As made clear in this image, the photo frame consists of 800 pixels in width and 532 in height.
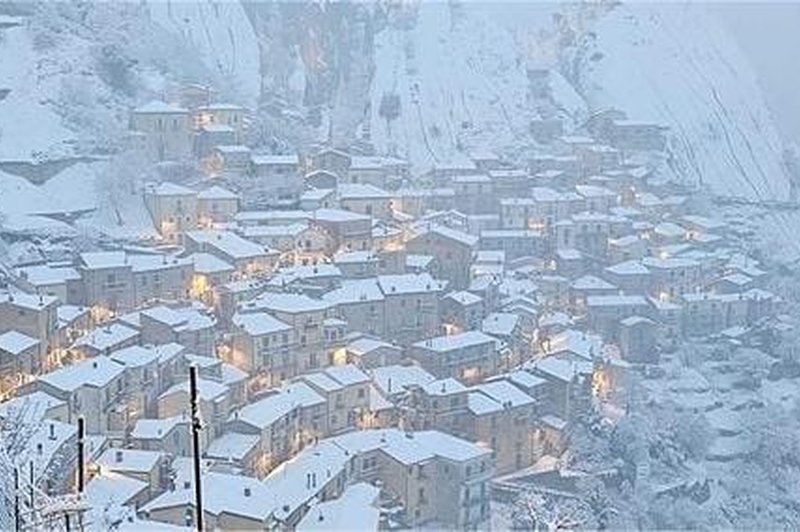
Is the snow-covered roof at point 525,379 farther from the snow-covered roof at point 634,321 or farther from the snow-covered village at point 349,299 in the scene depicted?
the snow-covered roof at point 634,321

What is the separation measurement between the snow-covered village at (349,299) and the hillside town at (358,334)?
0.30 ft

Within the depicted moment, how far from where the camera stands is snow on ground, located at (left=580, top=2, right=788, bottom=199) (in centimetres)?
5934

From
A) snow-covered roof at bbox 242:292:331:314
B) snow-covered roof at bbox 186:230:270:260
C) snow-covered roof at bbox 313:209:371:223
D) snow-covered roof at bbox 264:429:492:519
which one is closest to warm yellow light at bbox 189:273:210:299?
snow-covered roof at bbox 186:230:270:260

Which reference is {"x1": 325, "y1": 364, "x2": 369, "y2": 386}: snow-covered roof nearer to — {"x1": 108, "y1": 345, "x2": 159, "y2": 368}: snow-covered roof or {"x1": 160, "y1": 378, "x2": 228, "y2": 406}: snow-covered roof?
{"x1": 160, "y1": 378, "x2": 228, "y2": 406}: snow-covered roof

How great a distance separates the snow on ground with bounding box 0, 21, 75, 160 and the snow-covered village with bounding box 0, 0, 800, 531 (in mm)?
105

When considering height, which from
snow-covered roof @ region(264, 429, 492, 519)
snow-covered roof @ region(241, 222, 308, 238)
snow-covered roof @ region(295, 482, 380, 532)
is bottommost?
snow-covered roof @ region(295, 482, 380, 532)

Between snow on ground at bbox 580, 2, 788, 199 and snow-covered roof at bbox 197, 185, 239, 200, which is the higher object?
snow on ground at bbox 580, 2, 788, 199

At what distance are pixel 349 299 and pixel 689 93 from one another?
146 feet

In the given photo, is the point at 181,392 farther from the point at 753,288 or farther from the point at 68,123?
the point at 753,288

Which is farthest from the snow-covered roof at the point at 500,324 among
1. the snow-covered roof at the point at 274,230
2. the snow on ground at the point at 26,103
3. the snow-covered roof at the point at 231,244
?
the snow on ground at the point at 26,103

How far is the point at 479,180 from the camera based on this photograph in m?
39.9

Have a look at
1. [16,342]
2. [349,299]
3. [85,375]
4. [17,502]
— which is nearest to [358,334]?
[349,299]

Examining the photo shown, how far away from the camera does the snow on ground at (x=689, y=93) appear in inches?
2336

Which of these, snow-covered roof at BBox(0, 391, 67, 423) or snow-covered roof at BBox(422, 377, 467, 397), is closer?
snow-covered roof at BBox(0, 391, 67, 423)
